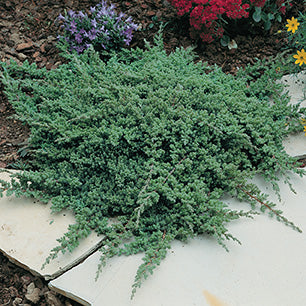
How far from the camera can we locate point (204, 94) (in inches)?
95.1

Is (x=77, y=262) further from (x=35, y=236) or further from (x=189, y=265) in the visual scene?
(x=189, y=265)

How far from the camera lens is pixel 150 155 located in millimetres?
2232

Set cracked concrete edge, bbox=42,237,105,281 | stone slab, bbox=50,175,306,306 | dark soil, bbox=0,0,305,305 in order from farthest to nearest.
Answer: dark soil, bbox=0,0,305,305, cracked concrete edge, bbox=42,237,105,281, stone slab, bbox=50,175,306,306

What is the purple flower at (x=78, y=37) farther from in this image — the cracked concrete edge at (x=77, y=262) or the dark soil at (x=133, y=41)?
the cracked concrete edge at (x=77, y=262)

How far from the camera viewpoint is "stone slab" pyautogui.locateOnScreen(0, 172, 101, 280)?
203cm

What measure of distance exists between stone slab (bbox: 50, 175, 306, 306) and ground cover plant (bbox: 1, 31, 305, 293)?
0.25 feet

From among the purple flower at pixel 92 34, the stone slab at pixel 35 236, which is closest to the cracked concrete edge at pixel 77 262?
the stone slab at pixel 35 236

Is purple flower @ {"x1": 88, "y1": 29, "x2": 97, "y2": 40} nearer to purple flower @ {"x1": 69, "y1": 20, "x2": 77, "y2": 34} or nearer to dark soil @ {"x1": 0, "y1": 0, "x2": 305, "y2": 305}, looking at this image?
purple flower @ {"x1": 69, "y1": 20, "x2": 77, "y2": 34}

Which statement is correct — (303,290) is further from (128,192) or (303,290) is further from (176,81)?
(176,81)

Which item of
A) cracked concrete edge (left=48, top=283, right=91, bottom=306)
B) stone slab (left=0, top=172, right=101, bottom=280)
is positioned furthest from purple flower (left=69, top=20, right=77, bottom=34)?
cracked concrete edge (left=48, top=283, right=91, bottom=306)

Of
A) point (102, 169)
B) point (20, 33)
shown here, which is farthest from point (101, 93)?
point (20, 33)

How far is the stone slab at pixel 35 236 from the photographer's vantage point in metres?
2.03

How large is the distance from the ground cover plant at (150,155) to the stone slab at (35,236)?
0.07 meters

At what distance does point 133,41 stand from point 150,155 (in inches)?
55.9
